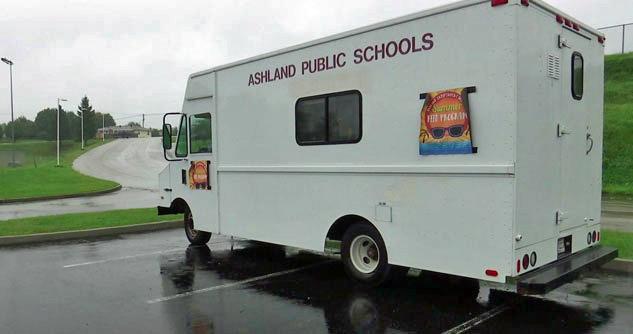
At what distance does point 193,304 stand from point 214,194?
9.01 feet

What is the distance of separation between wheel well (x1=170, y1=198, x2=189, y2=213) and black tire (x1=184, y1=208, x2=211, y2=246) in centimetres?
13

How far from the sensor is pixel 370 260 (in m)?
6.31

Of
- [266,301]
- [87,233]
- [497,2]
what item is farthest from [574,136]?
[87,233]

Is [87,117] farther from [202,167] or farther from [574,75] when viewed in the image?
[574,75]

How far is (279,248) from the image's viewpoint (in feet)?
30.0

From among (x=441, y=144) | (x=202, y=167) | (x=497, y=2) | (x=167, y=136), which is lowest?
(x=202, y=167)

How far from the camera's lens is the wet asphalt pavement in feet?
16.6

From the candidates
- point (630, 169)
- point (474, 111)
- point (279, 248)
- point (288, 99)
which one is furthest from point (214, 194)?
point (630, 169)

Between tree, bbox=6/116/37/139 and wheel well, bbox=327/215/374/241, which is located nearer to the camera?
wheel well, bbox=327/215/374/241

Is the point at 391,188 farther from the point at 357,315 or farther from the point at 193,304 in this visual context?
the point at 193,304

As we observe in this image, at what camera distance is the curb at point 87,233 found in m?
9.93

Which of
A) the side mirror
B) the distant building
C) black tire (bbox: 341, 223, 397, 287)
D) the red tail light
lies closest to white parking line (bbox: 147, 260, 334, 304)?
black tire (bbox: 341, 223, 397, 287)

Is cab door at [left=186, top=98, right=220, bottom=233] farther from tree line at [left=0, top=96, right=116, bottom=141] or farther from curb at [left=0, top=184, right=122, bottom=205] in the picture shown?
tree line at [left=0, top=96, right=116, bottom=141]

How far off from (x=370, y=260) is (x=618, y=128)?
20.0 m
